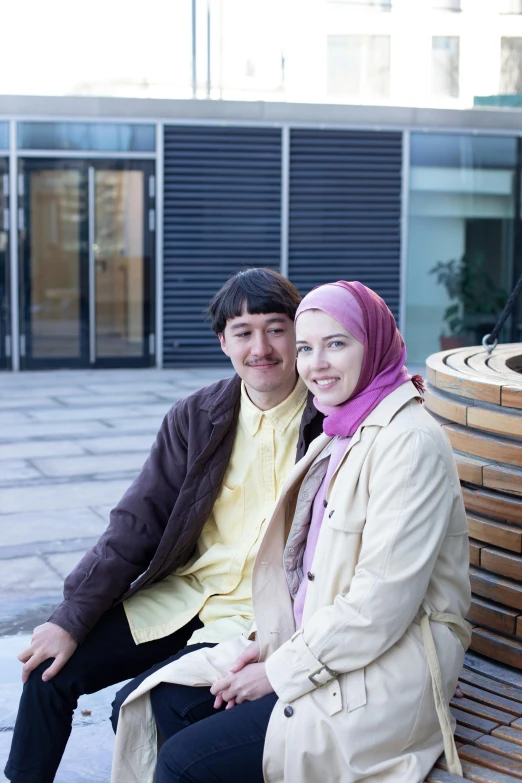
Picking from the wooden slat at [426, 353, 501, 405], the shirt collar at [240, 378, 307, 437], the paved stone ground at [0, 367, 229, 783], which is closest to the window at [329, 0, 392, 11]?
the paved stone ground at [0, 367, 229, 783]

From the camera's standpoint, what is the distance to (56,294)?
45.4 ft

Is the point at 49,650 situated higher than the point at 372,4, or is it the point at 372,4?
the point at 372,4

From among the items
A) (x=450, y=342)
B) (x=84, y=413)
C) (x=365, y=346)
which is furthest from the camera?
(x=450, y=342)

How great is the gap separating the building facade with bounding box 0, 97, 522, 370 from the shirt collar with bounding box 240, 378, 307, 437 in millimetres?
11008

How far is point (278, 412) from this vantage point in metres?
3.08

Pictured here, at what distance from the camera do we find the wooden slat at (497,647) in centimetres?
290

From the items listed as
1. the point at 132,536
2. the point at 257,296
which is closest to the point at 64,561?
the point at 132,536

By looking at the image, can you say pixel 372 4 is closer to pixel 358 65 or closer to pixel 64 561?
pixel 358 65

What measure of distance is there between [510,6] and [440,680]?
1392cm

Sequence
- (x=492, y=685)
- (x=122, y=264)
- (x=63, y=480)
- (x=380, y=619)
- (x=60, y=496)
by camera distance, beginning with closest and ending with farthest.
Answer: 1. (x=380, y=619)
2. (x=492, y=685)
3. (x=60, y=496)
4. (x=63, y=480)
5. (x=122, y=264)

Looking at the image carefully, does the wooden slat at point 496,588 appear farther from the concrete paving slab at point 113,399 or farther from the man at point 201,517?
the concrete paving slab at point 113,399

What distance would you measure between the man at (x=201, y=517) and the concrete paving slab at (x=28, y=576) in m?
2.35

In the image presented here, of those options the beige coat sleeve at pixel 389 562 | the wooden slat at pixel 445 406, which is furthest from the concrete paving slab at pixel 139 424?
the beige coat sleeve at pixel 389 562

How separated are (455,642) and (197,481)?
98cm
